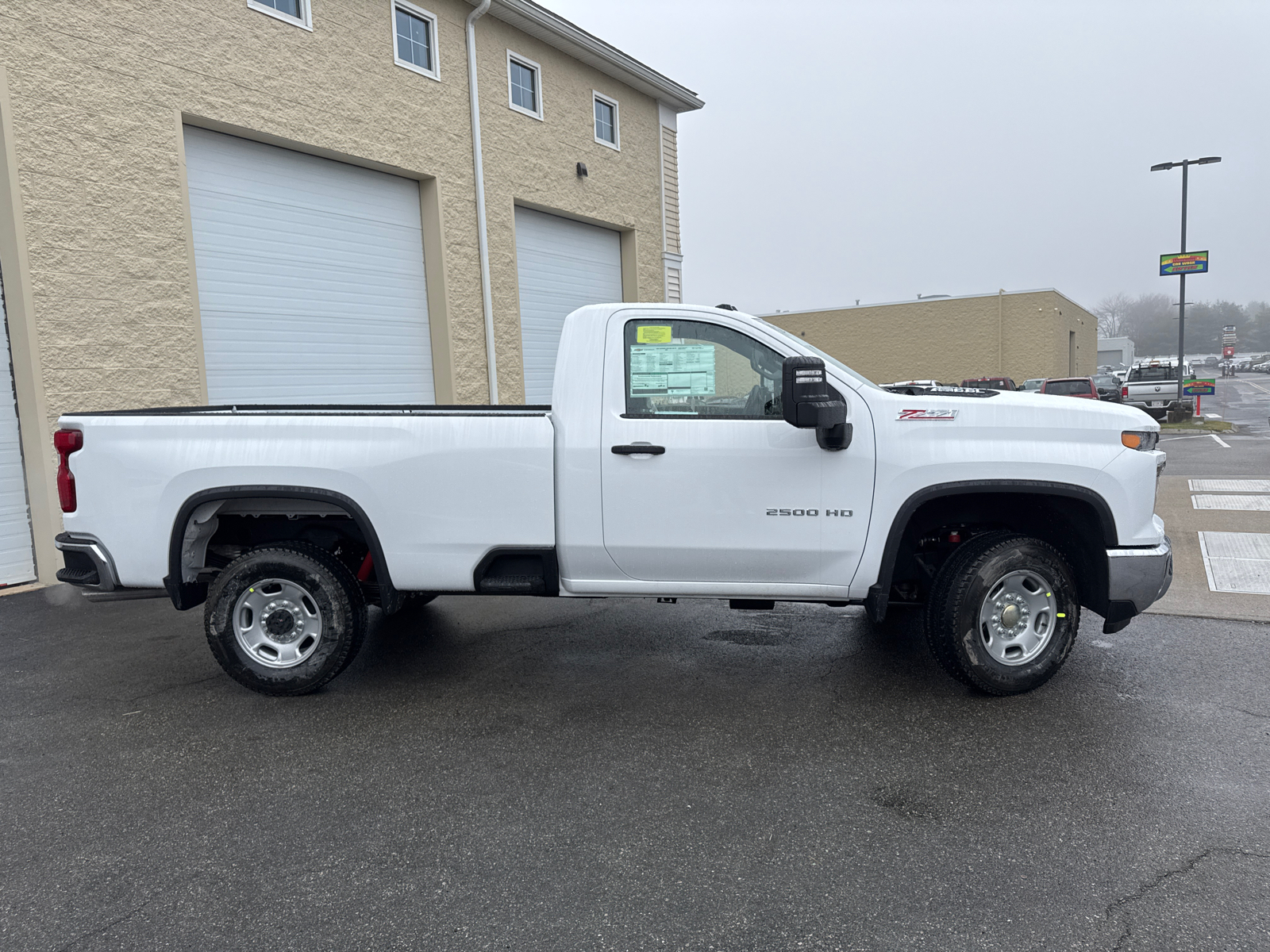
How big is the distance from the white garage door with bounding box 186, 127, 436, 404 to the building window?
15.2 feet

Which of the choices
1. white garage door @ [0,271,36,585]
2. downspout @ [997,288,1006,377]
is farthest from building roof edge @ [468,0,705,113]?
downspout @ [997,288,1006,377]

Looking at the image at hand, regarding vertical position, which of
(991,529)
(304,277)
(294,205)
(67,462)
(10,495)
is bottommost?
(991,529)

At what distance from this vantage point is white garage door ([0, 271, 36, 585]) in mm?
7648

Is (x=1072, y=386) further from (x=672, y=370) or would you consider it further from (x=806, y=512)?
(x=672, y=370)

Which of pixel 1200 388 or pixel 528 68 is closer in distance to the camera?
pixel 528 68

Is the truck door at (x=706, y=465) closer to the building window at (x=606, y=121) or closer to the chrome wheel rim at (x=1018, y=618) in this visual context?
the chrome wheel rim at (x=1018, y=618)

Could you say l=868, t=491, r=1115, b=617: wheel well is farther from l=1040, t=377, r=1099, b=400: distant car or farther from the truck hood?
l=1040, t=377, r=1099, b=400: distant car

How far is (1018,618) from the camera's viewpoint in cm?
449

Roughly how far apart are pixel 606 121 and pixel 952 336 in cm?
3217

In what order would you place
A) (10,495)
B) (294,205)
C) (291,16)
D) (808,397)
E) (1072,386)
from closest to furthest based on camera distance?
(808,397)
(10,495)
(291,16)
(294,205)
(1072,386)

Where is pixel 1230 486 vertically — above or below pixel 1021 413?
below

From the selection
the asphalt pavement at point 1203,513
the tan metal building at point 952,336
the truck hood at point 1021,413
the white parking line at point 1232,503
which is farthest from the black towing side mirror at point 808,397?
the tan metal building at point 952,336

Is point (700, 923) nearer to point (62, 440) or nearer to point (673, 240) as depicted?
point (62, 440)

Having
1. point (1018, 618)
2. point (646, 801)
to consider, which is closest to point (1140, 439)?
point (1018, 618)
